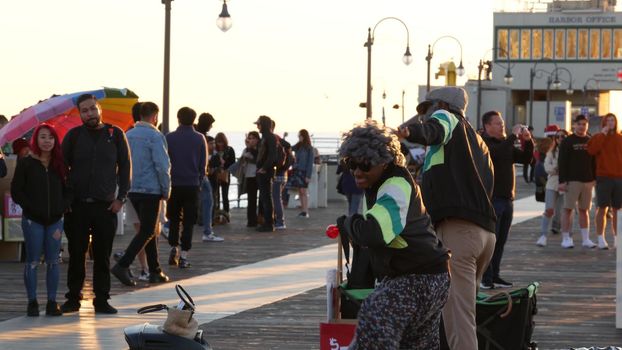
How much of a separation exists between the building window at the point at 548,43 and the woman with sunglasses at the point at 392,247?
10768cm

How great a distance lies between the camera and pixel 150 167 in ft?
47.5

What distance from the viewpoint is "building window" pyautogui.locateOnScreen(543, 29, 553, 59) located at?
370ft

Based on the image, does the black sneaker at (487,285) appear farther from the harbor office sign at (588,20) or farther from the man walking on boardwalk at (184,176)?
the harbor office sign at (588,20)

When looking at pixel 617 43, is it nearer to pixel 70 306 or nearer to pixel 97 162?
pixel 97 162

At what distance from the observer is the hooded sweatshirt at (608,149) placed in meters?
18.7

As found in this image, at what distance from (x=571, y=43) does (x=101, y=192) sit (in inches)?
4076

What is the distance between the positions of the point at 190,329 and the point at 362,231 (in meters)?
1.65

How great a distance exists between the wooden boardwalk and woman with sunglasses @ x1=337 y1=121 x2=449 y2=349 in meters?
3.67

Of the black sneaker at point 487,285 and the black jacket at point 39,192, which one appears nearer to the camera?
the black jacket at point 39,192

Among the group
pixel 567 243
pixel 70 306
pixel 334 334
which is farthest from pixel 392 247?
pixel 567 243

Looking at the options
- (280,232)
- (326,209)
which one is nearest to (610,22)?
(326,209)

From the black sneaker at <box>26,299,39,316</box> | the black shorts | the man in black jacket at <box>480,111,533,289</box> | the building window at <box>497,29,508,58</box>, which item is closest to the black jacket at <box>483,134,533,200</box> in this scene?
the man in black jacket at <box>480,111,533,289</box>

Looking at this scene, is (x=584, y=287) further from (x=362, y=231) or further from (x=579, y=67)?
(x=579, y=67)

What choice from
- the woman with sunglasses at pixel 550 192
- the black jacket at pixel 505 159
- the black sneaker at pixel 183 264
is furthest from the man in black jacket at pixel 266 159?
the black jacket at pixel 505 159
